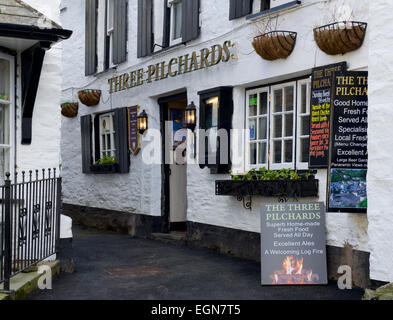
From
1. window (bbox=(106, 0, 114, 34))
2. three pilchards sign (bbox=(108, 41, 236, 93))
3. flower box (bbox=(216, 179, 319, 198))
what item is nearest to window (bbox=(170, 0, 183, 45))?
three pilchards sign (bbox=(108, 41, 236, 93))

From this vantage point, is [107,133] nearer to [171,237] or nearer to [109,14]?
[109,14]

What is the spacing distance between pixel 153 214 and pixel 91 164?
2.71m

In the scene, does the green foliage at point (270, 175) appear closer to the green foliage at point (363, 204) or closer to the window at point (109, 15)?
the green foliage at point (363, 204)

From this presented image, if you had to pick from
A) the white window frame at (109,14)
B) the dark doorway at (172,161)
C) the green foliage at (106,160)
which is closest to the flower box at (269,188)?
the dark doorway at (172,161)

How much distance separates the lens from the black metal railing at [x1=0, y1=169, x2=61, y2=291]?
5754mm

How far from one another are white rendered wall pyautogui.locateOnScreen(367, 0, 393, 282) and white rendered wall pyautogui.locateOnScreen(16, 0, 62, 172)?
3.89 m

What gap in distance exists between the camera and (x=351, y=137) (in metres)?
6.68

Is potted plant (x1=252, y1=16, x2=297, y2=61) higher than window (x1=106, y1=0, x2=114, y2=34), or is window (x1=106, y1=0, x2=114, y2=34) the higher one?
window (x1=106, y1=0, x2=114, y2=34)

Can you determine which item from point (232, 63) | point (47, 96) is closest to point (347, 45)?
point (232, 63)

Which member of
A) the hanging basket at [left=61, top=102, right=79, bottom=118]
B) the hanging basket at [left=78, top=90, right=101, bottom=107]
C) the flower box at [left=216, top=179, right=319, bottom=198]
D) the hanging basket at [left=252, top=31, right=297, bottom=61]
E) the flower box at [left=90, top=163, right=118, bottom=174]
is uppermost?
the hanging basket at [left=252, top=31, right=297, bottom=61]

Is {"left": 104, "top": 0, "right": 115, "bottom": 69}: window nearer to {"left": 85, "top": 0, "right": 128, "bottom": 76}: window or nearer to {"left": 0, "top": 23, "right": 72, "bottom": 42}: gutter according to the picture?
{"left": 85, "top": 0, "right": 128, "bottom": 76}: window

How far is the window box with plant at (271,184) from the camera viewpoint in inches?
293

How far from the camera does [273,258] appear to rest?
6.96 metres

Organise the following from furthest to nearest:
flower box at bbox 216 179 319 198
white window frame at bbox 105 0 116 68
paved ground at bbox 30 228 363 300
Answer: white window frame at bbox 105 0 116 68 < flower box at bbox 216 179 319 198 < paved ground at bbox 30 228 363 300
